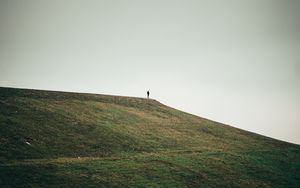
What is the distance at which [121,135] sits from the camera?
148ft

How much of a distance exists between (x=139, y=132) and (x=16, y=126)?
52.1ft

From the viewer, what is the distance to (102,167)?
101 feet

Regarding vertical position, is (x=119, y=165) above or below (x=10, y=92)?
below

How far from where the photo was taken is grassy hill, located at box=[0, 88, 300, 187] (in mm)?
29109

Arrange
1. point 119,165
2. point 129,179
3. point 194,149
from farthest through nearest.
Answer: point 194,149 → point 119,165 → point 129,179

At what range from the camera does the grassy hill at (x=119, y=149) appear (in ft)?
95.5

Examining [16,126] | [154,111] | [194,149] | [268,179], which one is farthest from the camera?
[154,111]

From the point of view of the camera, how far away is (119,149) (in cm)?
3934

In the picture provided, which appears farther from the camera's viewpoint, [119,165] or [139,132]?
[139,132]

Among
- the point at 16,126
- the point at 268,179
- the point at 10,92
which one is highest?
the point at 10,92

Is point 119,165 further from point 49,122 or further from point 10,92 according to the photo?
point 10,92

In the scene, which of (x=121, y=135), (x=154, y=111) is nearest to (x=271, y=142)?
(x=154, y=111)

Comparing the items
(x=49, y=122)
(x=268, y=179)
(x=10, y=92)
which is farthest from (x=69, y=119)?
(x=268, y=179)

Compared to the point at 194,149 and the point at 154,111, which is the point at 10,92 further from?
the point at 194,149
